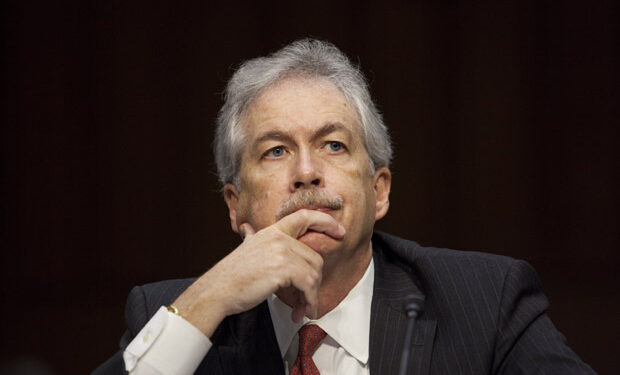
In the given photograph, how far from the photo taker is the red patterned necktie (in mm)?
1816

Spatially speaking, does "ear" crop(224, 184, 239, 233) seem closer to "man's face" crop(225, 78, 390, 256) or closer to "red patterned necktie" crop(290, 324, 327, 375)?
"man's face" crop(225, 78, 390, 256)

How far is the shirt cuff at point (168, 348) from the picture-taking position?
160cm

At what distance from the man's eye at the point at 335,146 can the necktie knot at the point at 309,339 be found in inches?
18.0

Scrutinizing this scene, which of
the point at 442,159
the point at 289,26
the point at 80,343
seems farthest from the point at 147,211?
the point at 442,159

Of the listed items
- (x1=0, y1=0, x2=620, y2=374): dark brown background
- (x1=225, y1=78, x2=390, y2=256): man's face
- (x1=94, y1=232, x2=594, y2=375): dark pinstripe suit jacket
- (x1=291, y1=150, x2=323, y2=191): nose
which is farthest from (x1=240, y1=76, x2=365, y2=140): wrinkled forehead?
(x1=0, y1=0, x2=620, y2=374): dark brown background

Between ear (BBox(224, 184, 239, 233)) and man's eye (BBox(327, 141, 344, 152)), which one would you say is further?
ear (BBox(224, 184, 239, 233))

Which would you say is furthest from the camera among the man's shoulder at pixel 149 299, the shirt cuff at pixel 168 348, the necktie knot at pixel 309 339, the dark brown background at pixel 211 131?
the dark brown background at pixel 211 131

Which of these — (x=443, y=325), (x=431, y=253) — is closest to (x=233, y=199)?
(x=431, y=253)

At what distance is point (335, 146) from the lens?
6.33 ft

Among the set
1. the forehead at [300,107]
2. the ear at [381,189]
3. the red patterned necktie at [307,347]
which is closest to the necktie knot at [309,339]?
the red patterned necktie at [307,347]

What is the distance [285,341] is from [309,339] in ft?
0.27

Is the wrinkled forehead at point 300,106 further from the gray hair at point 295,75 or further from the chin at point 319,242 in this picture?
the chin at point 319,242

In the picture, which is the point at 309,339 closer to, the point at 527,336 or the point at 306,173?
the point at 306,173

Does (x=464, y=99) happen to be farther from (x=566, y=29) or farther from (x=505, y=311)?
(x=505, y=311)
